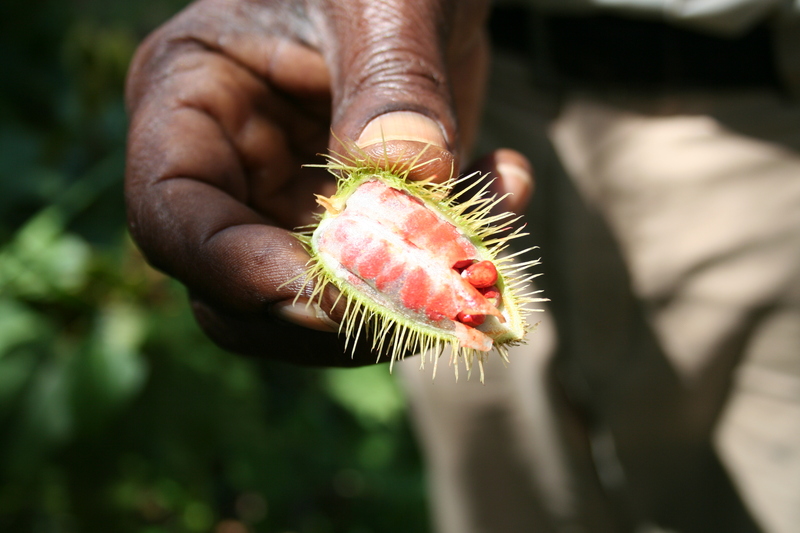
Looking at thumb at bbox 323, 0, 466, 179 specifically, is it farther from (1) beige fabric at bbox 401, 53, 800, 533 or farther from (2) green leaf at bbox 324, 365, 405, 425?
(2) green leaf at bbox 324, 365, 405, 425

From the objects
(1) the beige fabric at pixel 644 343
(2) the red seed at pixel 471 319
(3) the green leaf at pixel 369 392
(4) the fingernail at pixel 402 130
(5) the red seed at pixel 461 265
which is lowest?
(3) the green leaf at pixel 369 392

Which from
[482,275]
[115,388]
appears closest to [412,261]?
[482,275]

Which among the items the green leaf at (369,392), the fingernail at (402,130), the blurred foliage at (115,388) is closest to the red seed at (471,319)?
the fingernail at (402,130)

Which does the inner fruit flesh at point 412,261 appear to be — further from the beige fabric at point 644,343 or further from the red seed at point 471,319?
the beige fabric at point 644,343

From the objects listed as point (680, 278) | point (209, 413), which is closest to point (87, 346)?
point (209, 413)

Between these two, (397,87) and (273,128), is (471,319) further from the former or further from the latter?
(273,128)

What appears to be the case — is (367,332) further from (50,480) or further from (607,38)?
(50,480)

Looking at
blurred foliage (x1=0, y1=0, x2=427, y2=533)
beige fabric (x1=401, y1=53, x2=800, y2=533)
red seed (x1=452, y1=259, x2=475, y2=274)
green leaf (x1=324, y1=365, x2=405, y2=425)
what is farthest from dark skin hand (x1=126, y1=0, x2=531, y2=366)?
green leaf (x1=324, y1=365, x2=405, y2=425)
